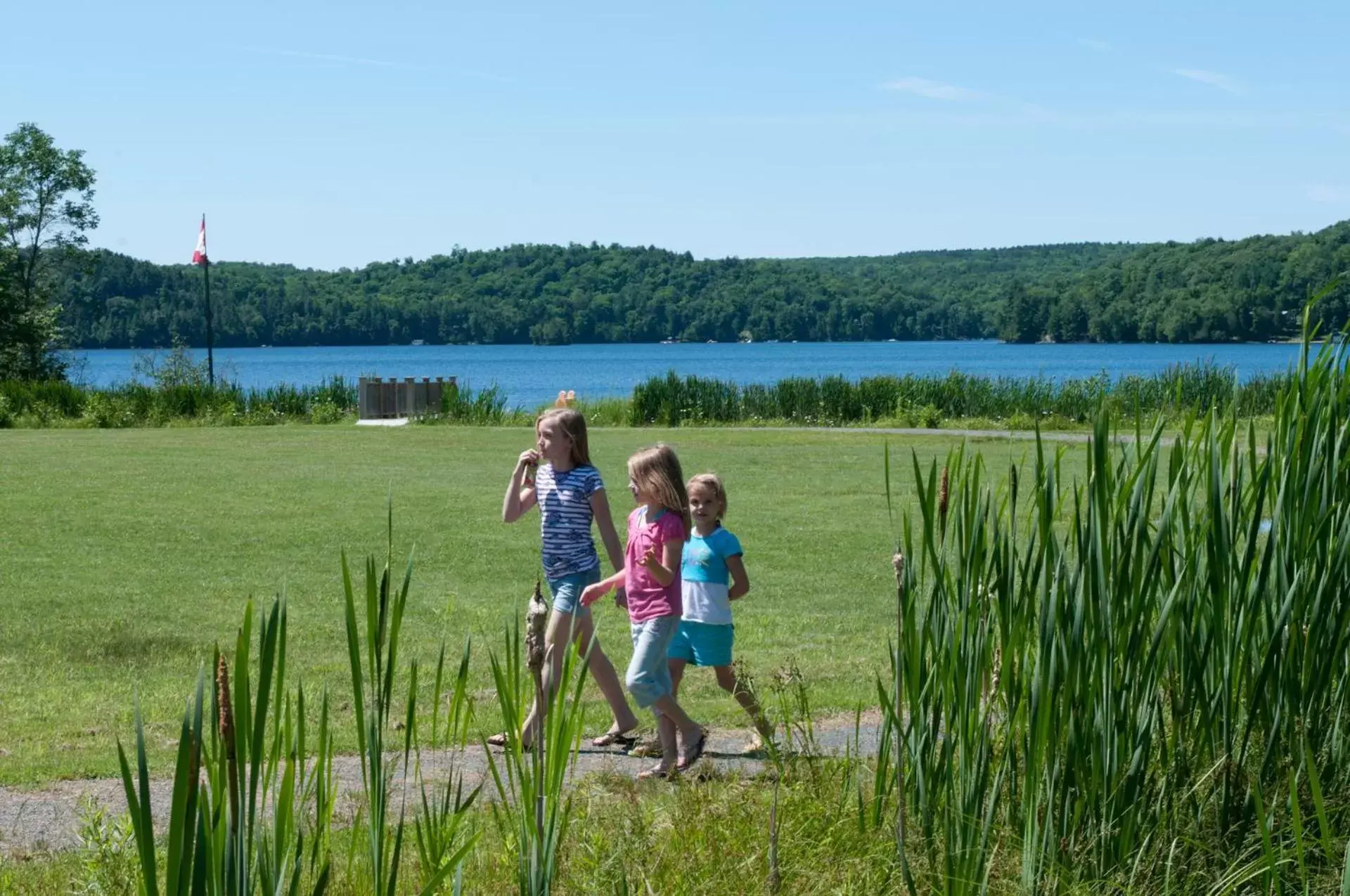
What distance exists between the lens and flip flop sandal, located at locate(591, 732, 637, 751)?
6.54 m

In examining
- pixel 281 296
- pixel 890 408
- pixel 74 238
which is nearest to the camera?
pixel 890 408

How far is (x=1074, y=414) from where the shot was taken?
102 feet

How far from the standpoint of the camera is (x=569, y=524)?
6.37m

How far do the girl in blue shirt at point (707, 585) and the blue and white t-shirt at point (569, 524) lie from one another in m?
0.42

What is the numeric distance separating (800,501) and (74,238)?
54.2m

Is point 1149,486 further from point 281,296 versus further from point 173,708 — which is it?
point 281,296

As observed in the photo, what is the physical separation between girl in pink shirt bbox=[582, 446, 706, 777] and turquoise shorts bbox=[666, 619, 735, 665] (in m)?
0.24

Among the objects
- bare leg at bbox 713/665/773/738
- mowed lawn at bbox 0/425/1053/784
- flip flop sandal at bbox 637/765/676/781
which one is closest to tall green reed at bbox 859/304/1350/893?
bare leg at bbox 713/665/773/738

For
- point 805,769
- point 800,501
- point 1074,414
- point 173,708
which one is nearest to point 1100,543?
point 805,769

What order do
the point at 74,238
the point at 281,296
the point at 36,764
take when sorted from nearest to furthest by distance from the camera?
the point at 36,764
the point at 74,238
the point at 281,296

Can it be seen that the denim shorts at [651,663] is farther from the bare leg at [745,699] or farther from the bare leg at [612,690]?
the bare leg at [612,690]

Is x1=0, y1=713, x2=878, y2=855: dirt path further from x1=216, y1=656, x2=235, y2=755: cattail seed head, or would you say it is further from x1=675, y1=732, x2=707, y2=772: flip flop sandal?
x1=216, y1=656, x2=235, y2=755: cattail seed head

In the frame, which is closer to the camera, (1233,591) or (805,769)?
(1233,591)

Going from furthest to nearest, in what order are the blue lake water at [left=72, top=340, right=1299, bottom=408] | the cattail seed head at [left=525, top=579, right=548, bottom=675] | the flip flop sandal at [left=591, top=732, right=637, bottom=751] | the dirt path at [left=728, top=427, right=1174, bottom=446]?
the blue lake water at [left=72, top=340, right=1299, bottom=408], the dirt path at [left=728, top=427, right=1174, bottom=446], the flip flop sandal at [left=591, top=732, right=637, bottom=751], the cattail seed head at [left=525, top=579, right=548, bottom=675]
